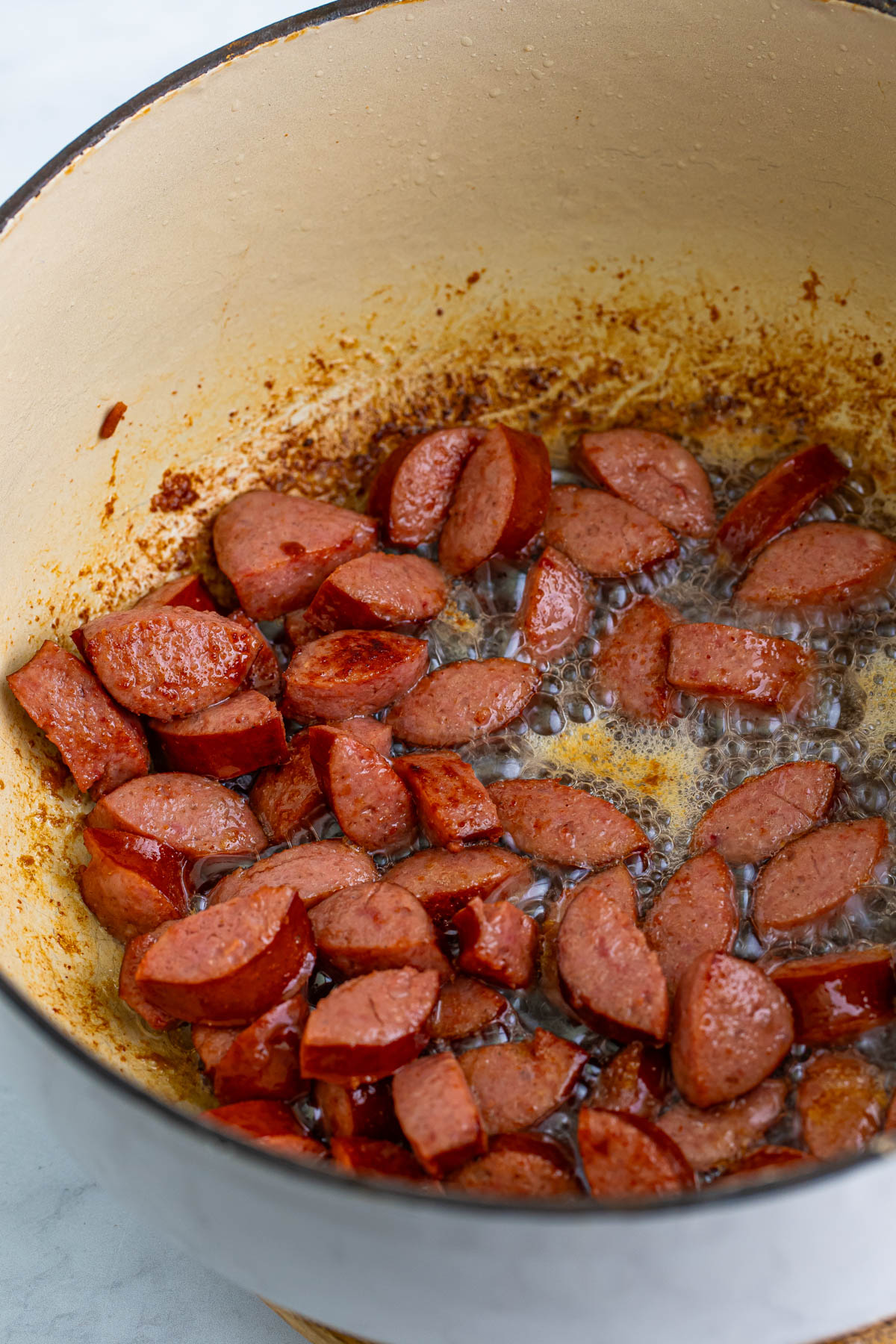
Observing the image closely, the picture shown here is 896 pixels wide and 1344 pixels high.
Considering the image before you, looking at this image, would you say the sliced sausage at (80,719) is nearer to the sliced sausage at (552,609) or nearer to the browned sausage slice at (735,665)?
the sliced sausage at (552,609)

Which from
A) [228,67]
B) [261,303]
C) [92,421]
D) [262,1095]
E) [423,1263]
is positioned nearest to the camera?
[423,1263]

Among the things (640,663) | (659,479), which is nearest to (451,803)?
(640,663)

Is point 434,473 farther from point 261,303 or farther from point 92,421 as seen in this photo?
point 92,421

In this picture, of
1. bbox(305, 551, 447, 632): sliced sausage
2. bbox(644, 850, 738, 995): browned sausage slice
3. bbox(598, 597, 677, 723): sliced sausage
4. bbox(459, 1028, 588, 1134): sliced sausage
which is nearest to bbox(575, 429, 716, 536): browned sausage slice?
bbox(598, 597, 677, 723): sliced sausage

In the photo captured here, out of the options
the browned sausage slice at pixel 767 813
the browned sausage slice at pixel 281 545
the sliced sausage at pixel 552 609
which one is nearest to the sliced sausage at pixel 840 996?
the browned sausage slice at pixel 767 813

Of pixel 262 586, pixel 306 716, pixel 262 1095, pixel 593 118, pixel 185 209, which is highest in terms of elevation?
pixel 185 209

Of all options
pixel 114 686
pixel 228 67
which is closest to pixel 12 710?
pixel 114 686

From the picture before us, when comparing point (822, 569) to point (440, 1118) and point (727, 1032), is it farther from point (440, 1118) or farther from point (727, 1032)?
point (440, 1118)
